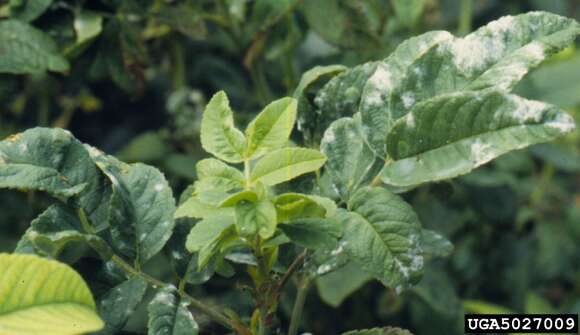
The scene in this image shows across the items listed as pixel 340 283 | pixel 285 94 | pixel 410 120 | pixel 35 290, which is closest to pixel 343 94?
pixel 410 120

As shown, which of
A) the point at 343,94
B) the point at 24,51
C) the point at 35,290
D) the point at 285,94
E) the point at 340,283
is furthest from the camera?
the point at 285,94

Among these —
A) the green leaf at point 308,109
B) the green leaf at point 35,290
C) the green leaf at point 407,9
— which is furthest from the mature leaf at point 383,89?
the green leaf at point 407,9

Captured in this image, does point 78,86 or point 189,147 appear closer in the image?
point 78,86

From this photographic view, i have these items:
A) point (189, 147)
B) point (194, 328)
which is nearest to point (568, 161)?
A: point (189, 147)

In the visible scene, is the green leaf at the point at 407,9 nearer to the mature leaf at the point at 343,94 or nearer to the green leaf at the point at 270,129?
the mature leaf at the point at 343,94

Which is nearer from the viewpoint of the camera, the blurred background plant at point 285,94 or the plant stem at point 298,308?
the plant stem at point 298,308

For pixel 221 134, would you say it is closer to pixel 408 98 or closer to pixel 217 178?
pixel 217 178

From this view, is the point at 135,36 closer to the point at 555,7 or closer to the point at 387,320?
the point at 387,320

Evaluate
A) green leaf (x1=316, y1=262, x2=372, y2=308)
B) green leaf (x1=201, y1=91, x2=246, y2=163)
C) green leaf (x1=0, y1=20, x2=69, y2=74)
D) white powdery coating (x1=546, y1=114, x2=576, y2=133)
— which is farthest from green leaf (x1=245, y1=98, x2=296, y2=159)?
green leaf (x1=316, y1=262, x2=372, y2=308)
